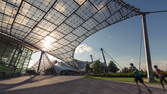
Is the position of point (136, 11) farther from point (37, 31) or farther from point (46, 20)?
point (37, 31)

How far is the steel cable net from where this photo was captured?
2068cm

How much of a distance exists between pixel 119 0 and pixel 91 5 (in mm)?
4934

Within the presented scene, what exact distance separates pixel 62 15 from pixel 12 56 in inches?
1146

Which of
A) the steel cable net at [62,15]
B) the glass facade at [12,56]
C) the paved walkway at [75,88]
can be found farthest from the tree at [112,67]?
the paved walkway at [75,88]

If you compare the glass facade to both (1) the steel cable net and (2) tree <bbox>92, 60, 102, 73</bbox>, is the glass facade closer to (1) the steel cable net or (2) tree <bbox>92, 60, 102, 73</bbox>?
(1) the steel cable net

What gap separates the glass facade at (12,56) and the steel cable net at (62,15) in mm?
13270

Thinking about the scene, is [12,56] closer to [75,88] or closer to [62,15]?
[62,15]

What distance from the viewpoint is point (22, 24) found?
2703cm

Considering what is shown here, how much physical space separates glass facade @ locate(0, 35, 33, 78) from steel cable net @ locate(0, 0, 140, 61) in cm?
1327

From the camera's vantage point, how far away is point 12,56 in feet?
138

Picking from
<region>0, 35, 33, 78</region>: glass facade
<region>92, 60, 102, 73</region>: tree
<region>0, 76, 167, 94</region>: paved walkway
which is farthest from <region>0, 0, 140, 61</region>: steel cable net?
<region>92, 60, 102, 73</region>: tree

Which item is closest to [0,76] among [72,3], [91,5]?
[72,3]

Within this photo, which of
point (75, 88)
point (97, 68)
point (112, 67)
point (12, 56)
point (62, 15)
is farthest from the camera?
point (112, 67)

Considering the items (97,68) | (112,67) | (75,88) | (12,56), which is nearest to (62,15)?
(75,88)
